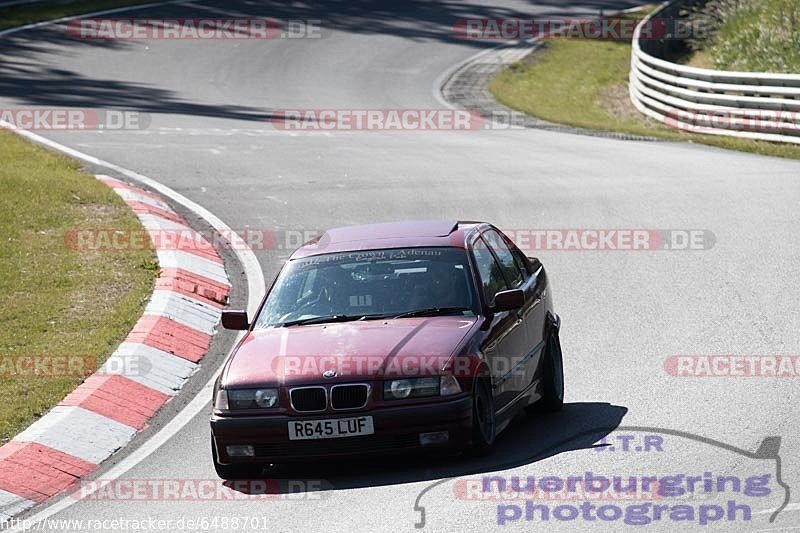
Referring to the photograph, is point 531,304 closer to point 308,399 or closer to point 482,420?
point 482,420

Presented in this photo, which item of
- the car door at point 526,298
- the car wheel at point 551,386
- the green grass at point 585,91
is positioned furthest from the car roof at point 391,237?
the green grass at point 585,91

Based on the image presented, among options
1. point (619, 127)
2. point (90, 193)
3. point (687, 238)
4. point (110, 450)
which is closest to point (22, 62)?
point (619, 127)

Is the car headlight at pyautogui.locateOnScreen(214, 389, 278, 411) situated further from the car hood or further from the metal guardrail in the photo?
the metal guardrail

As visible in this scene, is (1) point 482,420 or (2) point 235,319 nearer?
(1) point 482,420

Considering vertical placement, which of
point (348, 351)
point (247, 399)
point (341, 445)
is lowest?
point (341, 445)

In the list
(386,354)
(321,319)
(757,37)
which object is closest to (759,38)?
(757,37)

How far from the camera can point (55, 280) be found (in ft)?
46.0

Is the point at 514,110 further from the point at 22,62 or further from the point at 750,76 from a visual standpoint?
the point at 22,62

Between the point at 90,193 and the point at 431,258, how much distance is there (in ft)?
30.0

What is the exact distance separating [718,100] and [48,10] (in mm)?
21974

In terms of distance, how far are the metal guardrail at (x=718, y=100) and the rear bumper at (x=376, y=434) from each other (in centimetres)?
1677

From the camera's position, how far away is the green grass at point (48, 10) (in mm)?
38969

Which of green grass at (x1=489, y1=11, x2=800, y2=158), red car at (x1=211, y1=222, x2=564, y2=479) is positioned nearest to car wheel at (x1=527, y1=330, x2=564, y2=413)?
red car at (x1=211, y1=222, x2=564, y2=479)

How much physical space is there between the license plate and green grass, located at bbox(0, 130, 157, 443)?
2.53m
